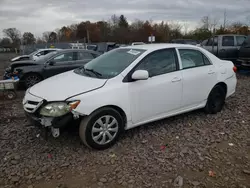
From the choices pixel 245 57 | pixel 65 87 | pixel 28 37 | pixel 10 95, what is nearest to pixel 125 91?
pixel 65 87

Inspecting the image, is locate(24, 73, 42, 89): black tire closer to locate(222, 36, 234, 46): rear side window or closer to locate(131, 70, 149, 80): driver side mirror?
locate(131, 70, 149, 80): driver side mirror

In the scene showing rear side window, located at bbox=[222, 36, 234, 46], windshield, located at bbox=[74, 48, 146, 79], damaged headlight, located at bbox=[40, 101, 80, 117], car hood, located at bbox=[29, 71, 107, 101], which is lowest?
damaged headlight, located at bbox=[40, 101, 80, 117]

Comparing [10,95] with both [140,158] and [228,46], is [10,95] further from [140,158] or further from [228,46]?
[228,46]

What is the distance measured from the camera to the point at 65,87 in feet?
10.9

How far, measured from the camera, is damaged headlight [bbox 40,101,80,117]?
9.86ft


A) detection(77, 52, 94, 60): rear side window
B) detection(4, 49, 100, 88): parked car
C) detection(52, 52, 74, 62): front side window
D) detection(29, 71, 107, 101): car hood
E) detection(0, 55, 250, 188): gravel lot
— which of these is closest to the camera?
detection(0, 55, 250, 188): gravel lot

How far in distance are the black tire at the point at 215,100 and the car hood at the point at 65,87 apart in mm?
2516

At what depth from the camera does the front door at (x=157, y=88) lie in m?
3.51

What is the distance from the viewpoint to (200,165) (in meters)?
2.97

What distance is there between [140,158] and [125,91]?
40.2 inches

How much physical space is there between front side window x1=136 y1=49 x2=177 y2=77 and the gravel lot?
1109mm

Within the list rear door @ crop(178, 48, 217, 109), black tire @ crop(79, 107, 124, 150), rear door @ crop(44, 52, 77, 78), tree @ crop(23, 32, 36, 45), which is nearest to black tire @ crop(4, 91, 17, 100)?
rear door @ crop(44, 52, 77, 78)

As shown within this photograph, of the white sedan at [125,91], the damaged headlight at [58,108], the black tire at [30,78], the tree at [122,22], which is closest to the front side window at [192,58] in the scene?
the white sedan at [125,91]

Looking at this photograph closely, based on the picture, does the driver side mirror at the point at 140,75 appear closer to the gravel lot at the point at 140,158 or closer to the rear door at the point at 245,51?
the gravel lot at the point at 140,158
